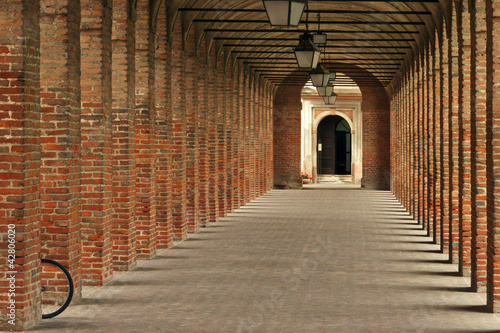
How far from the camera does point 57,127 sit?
9.34 meters

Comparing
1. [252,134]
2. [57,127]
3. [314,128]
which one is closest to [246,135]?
[252,134]

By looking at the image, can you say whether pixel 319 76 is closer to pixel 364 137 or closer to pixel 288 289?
pixel 288 289

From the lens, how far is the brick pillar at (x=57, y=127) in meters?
9.35

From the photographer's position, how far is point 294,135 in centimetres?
3938

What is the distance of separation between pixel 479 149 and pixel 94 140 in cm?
497

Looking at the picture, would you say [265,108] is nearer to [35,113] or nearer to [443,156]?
[443,156]

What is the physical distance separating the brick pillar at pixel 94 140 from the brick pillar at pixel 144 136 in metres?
2.42

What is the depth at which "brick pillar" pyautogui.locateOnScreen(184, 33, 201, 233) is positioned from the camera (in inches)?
691

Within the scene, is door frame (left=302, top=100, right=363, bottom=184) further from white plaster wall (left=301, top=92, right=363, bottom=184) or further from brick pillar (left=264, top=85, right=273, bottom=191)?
brick pillar (left=264, top=85, right=273, bottom=191)

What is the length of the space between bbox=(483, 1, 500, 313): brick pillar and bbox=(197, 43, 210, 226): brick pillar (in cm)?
1011

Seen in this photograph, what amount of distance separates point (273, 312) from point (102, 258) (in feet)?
9.32

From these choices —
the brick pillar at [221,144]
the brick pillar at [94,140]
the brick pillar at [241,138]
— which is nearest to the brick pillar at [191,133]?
the brick pillar at [221,144]

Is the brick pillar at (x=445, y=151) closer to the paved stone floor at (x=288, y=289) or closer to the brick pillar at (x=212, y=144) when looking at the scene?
the paved stone floor at (x=288, y=289)

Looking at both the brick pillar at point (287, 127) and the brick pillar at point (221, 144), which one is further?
the brick pillar at point (287, 127)
